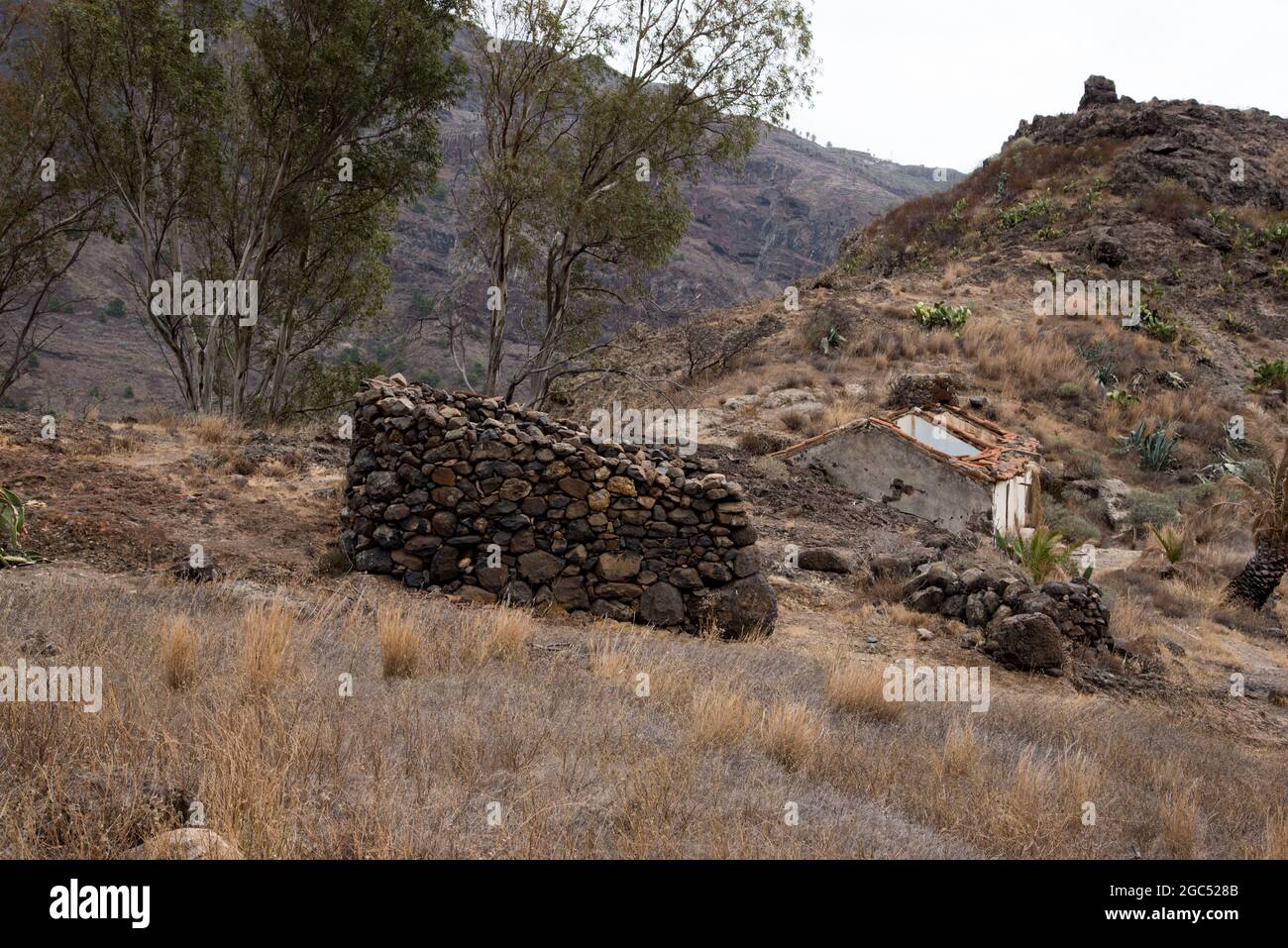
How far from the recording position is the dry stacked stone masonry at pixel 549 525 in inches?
331

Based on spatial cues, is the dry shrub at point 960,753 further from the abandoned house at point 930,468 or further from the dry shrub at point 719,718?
the abandoned house at point 930,468

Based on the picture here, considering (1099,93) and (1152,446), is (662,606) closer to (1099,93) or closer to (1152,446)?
(1152,446)

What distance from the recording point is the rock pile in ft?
28.4

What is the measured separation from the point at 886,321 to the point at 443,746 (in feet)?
80.0

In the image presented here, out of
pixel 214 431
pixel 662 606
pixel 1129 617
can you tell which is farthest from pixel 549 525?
pixel 1129 617

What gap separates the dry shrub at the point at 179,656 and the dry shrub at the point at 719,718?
277 centimetres

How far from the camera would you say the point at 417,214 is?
84812mm

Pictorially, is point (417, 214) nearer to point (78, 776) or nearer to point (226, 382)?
point (226, 382)

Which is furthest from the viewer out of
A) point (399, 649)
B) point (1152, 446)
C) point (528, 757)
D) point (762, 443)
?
point (1152, 446)

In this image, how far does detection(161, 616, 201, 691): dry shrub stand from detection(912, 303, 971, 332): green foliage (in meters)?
24.5

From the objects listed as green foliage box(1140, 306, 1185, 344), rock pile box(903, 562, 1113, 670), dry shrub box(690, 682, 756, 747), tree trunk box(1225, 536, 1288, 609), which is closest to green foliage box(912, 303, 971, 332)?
green foliage box(1140, 306, 1185, 344)

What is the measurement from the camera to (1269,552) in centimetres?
1208

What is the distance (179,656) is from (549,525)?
171 inches
